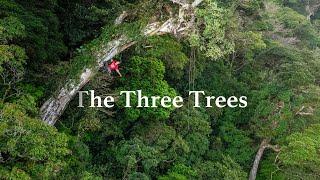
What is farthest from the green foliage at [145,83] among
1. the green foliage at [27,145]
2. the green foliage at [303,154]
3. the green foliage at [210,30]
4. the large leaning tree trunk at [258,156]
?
the large leaning tree trunk at [258,156]

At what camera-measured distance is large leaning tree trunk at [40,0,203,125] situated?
28.5 feet

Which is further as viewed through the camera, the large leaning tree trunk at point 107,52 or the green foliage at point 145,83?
the green foliage at point 145,83

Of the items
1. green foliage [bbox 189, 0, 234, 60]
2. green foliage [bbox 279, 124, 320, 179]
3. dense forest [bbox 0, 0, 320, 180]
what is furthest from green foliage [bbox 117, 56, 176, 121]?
green foliage [bbox 279, 124, 320, 179]

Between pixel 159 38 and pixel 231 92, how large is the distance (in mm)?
4611

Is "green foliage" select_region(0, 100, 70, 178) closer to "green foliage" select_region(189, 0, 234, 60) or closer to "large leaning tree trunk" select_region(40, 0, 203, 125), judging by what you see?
"large leaning tree trunk" select_region(40, 0, 203, 125)

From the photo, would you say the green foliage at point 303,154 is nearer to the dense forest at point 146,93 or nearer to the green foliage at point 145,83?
the dense forest at point 146,93

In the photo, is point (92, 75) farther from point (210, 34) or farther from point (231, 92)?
point (231, 92)

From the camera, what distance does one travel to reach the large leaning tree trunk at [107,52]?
8.67 meters

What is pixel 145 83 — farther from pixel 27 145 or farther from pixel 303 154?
pixel 27 145

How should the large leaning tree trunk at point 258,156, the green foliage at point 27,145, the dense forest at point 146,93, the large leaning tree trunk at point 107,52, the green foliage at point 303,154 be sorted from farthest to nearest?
the large leaning tree trunk at point 258,156 → the green foliage at point 303,154 → the large leaning tree trunk at point 107,52 → the dense forest at point 146,93 → the green foliage at point 27,145

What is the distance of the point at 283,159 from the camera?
39.1 feet

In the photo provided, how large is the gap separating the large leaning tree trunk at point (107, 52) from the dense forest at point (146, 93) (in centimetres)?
2

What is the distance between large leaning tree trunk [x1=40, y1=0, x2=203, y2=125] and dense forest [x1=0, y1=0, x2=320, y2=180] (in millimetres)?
21

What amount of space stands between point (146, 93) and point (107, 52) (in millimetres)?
1988
